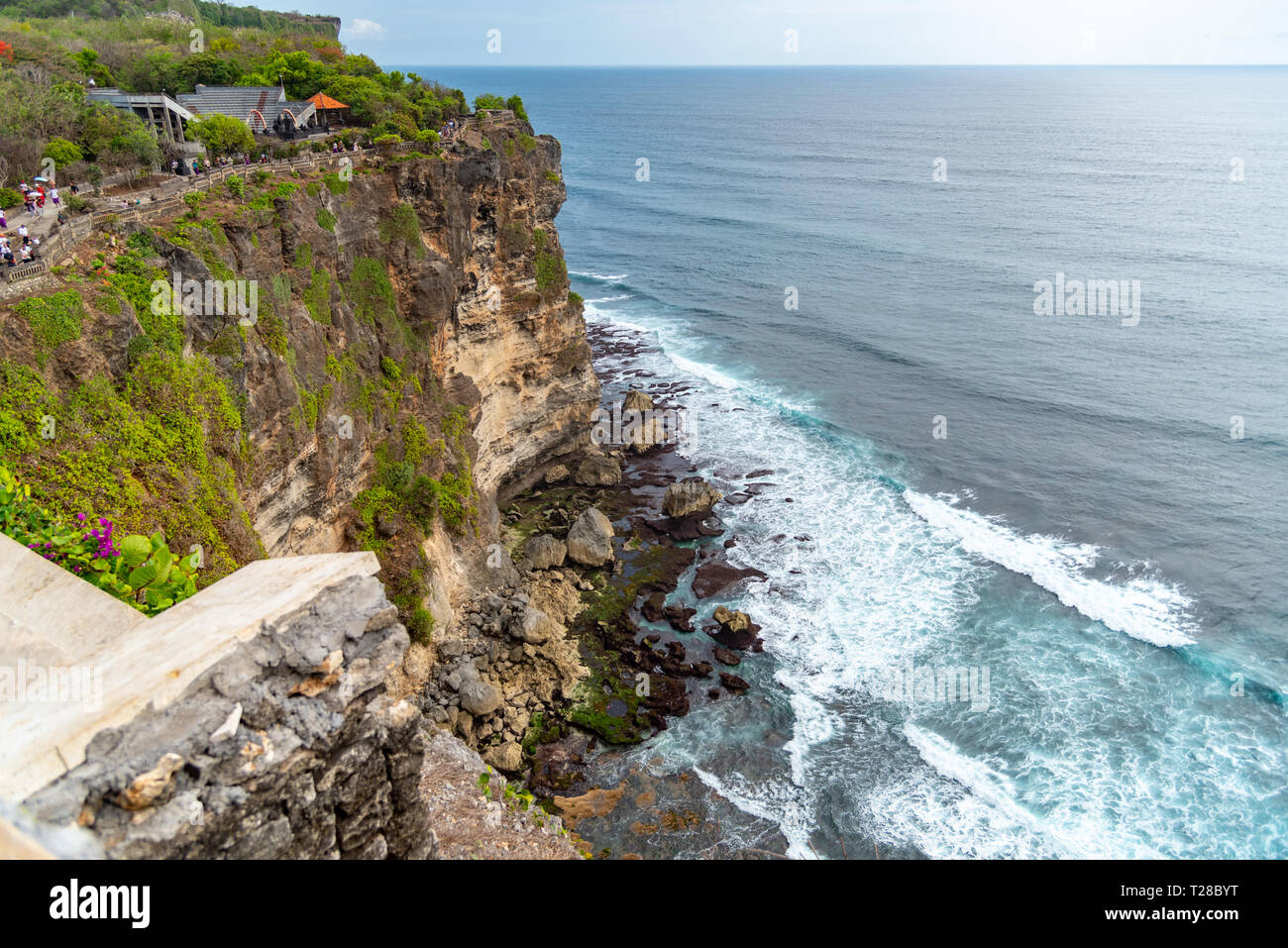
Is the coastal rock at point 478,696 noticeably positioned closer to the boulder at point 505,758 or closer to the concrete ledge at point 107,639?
the boulder at point 505,758

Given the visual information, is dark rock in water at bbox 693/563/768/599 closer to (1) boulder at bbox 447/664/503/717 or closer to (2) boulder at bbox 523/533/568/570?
(2) boulder at bbox 523/533/568/570

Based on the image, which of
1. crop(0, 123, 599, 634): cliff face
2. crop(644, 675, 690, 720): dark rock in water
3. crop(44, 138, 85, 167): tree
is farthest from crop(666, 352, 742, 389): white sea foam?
crop(44, 138, 85, 167): tree

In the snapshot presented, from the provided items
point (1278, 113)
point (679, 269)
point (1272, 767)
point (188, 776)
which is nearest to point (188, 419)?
point (188, 776)

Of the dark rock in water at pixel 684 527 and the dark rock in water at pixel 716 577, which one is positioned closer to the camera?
the dark rock in water at pixel 716 577

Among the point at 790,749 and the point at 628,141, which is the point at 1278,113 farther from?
the point at 790,749

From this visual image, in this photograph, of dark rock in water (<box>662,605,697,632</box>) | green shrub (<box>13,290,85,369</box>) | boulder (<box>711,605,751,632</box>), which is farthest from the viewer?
dark rock in water (<box>662,605,697,632</box>)

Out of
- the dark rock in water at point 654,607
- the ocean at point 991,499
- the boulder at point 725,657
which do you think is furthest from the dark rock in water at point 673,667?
the dark rock in water at point 654,607
